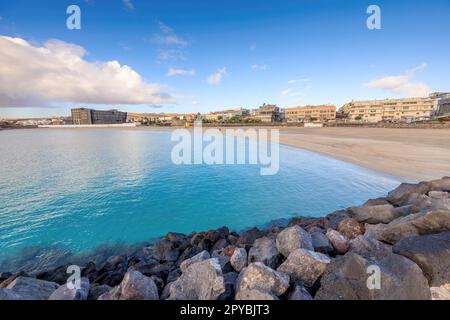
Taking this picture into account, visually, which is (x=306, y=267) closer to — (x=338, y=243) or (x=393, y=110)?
(x=338, y=243)

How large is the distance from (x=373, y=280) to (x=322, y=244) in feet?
4.76

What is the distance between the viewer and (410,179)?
1111 centimetres

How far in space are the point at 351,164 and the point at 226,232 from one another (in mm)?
13638

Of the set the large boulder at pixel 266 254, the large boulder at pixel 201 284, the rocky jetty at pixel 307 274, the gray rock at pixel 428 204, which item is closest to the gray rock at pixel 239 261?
the rocky jetty at pixel 307 274

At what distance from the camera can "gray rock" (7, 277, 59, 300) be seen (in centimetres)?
291

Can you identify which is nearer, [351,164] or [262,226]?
[262,226]

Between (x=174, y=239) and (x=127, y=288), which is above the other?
(x=127, y=288)

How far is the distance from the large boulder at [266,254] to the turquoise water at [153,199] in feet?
12.1

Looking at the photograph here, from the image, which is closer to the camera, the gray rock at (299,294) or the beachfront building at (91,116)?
the gray rock at (299,294)

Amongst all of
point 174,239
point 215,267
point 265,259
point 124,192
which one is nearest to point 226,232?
point 174,239

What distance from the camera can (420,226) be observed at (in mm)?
3814

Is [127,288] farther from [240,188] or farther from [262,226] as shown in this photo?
[240,188]

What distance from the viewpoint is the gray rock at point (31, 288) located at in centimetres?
291

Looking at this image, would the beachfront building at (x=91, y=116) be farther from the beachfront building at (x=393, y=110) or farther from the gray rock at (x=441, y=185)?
the gray rock at (x=441, y=185)
